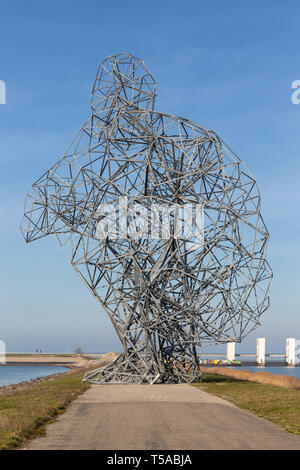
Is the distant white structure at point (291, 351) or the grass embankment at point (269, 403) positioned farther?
the distant white structure at point (291, 351)

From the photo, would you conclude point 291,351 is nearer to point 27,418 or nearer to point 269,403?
point 269,403

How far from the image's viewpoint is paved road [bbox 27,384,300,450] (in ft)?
49.5

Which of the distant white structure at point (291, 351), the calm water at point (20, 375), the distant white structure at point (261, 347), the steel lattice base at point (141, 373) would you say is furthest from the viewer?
the distant white structure at point (291, 351)

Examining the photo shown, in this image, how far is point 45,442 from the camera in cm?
1536

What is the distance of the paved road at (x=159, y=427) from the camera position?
1510 cm

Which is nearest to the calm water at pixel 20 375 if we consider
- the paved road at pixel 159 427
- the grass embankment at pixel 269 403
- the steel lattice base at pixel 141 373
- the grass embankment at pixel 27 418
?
the steel lattice base at pixel 141 373

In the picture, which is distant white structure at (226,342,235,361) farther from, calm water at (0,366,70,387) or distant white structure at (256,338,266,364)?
calm water at (0,366,70,387)

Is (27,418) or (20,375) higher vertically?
(27,418)

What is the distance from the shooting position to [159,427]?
726 inches

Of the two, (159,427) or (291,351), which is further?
(291,351)

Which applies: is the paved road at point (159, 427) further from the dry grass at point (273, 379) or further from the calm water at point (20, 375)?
the calm water at point (20, 375)

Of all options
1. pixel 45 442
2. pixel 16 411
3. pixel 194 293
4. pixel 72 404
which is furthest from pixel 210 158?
pixel 45 442

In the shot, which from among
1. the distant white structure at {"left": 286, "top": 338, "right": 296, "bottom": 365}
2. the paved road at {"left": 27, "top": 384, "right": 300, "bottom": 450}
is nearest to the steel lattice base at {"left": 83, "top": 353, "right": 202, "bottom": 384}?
the paved road at {"left": 27, "top": 384, "right": 300, "bottom": 450}

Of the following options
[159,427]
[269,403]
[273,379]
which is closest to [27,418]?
[159,427]
